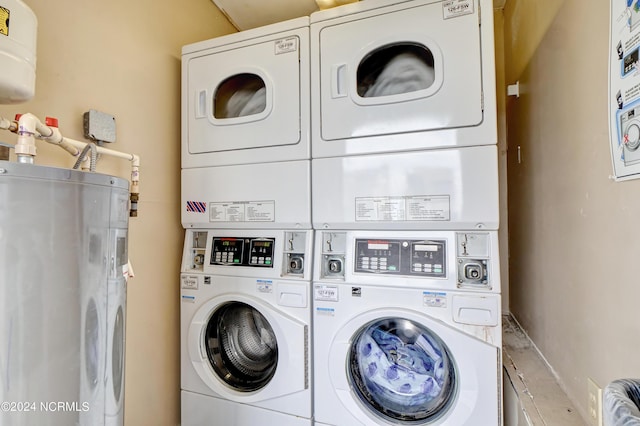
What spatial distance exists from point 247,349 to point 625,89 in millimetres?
1713

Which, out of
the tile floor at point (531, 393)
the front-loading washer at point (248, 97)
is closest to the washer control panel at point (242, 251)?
the front-loading washer at point (248, 97)

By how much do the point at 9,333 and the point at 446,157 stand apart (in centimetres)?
135

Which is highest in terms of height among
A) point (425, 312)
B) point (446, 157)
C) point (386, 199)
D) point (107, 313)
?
point (446, 157)

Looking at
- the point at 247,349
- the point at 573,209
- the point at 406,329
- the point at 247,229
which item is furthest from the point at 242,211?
the point at 573,209

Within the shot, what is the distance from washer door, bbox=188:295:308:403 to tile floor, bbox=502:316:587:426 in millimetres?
802

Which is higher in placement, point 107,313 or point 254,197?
point 254,197

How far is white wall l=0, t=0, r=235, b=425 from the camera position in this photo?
1.21 metres

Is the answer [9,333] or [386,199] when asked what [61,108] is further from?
[386,199]

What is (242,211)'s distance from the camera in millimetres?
1538

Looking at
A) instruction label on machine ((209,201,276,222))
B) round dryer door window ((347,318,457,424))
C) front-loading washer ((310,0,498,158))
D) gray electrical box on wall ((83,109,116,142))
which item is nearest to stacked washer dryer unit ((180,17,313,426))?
instruction label on machine ((209,201,276,222))

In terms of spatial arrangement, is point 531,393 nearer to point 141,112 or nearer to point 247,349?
point 247,349

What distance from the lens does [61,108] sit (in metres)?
1.21

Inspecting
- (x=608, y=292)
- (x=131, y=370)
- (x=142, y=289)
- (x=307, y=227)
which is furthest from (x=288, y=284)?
(x=608, y=292)

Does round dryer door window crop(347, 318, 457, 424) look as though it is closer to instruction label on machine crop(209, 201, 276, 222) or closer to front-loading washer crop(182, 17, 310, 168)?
instruction label on machine crop(209, 201, 276, 222)
